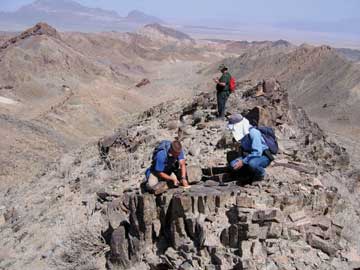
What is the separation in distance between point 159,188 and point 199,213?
740mm

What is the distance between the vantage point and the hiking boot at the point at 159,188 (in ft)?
25.4

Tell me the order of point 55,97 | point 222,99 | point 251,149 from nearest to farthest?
point 251,149, point 222,99, point 55,97

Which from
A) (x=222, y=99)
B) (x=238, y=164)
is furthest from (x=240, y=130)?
→ (x=222, y=99)

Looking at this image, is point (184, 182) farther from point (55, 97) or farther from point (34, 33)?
point (34, 33)

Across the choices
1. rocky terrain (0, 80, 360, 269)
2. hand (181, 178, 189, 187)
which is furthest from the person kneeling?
hand (181, 178, 189, 187)

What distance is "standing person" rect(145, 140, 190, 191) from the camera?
25.0 ft

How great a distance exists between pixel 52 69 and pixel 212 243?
37.6 meters

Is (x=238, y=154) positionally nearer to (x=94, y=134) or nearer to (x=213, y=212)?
(x=213, y=212)

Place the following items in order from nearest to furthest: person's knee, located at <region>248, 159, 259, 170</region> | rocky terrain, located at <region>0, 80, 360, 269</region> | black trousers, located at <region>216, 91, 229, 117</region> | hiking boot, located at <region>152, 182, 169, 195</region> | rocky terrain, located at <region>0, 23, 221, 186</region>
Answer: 1. rocky terrain, located at <region>0, 80, 360, 269</region>
2. person's knee, located at <region>248, 159, 259, 170</region>
3. hiking boot, located at <region>152, 182, 169, 195</region>
4. black trousers, located at <region>216, 91, 229, 117</region>
5. rocky terrain, located at <region>0, 23, 221, 186</region>

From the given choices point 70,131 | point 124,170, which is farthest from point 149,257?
point 70,131

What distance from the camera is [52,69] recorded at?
1673 inches

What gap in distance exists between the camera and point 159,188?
7.73m

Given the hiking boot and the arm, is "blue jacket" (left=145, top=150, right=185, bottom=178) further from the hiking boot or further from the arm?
the hiking boot

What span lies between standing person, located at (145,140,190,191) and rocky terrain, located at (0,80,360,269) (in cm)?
18
